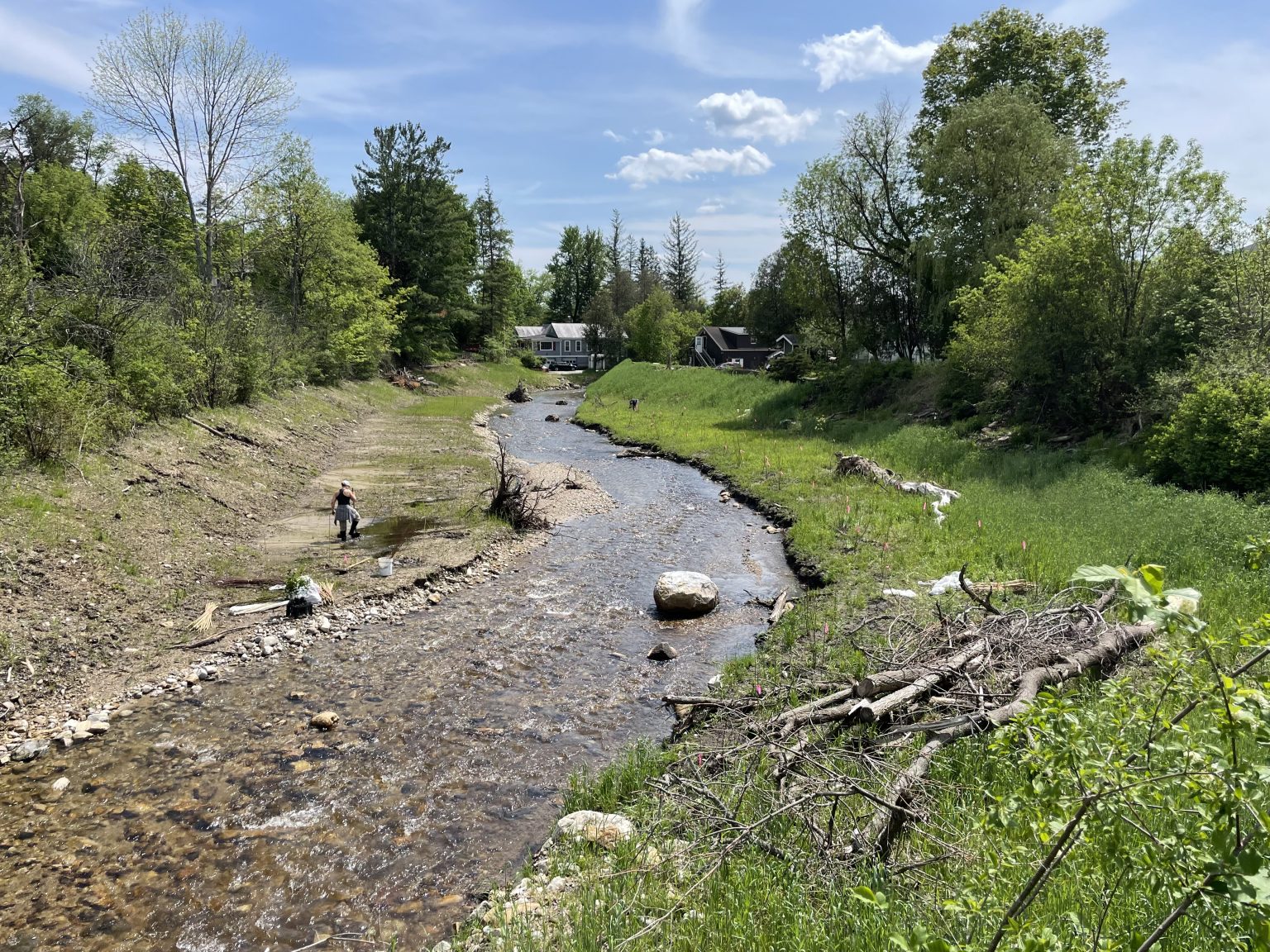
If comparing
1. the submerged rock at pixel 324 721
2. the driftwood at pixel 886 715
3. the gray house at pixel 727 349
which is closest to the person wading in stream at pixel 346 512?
the submerged rock at pixel 324 721

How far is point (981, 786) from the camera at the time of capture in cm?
614

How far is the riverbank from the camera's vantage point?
1006cm

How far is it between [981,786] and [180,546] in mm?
15283

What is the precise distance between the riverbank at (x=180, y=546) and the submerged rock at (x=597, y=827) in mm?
6734

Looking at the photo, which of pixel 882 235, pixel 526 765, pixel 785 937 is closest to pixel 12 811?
pixel 526 765

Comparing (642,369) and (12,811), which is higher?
(642,369)

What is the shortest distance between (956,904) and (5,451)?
53.6 feet

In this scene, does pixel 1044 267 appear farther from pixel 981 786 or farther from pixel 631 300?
pixel 631 300

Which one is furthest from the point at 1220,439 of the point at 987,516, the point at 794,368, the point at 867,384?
the point at 794,368

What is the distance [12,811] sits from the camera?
24.0 ft

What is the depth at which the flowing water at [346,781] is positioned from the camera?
Result: 20.6 feet

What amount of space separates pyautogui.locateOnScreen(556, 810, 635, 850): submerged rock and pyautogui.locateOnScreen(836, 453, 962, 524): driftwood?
41.2 ft

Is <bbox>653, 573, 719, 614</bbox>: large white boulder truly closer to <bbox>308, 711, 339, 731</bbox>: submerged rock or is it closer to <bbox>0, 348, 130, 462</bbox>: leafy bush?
<bbox>308, 711, 339, 731</bbox>: submerged rock

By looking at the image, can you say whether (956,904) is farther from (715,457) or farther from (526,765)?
(715,457)
